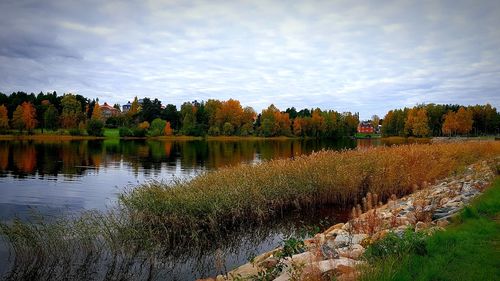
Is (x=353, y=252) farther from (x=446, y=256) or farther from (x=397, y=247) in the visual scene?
(x=446, y=256)

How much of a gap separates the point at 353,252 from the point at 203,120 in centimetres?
12058

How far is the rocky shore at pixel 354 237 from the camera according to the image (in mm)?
6843

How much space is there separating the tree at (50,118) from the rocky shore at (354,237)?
105673 mm

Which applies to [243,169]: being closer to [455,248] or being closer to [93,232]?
[93,232]

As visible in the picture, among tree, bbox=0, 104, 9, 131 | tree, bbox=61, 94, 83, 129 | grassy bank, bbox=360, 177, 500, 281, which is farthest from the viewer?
tree, bbox=61, 94, 83, 129

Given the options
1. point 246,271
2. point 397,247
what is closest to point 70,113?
point 246,271

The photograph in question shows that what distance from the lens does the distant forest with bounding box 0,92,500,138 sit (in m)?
105

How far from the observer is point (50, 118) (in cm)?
10331

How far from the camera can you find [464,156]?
29.3 metres

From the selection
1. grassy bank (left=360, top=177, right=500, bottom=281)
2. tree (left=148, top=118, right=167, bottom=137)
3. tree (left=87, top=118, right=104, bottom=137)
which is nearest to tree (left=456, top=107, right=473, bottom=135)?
tree (left=148, top=118, right=167, bottom=137)

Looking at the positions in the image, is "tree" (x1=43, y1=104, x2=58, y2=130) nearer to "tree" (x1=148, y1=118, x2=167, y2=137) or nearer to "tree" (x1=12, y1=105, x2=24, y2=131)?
"tree" (x1=12, y1=105, x2=24, y2=131)

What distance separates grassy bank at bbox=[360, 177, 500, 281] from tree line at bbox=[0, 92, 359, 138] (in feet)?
334

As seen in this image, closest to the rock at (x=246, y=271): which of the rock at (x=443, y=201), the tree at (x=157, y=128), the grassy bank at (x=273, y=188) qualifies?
the grassy bank at (x=273, y=188)

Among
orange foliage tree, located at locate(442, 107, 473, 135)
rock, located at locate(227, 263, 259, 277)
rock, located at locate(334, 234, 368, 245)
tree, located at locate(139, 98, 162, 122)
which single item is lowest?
rock, located at locate(227, 263, 259, 277)
